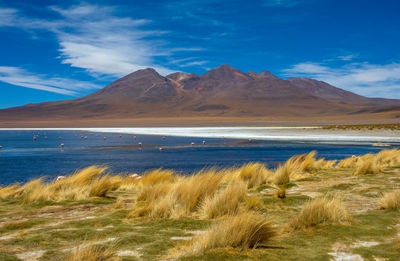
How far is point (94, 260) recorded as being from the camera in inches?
139

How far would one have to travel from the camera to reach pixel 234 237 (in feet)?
13.8

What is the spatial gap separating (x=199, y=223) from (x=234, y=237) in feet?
4.42

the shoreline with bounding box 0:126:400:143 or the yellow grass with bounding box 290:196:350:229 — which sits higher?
the shoreline with bounding box 0:126:400:143

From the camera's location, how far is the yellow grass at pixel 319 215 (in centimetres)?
516

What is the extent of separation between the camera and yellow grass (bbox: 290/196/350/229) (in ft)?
16.9

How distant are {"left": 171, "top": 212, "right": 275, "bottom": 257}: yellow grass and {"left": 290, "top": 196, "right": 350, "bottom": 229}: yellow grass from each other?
35.0 inches

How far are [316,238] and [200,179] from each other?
3.20 meters

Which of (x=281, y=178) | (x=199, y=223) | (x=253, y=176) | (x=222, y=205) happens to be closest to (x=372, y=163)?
(x=281, y=178)

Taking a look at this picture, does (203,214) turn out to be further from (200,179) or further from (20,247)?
(20,247)

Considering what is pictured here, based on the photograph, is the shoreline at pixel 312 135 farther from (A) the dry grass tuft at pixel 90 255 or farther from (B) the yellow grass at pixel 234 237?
(A) the dry grass tuft at pixel 90 255

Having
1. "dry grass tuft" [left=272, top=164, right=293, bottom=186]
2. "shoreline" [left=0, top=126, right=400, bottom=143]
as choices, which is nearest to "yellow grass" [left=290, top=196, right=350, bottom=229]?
"dry grass tuft" [left=272, top=164, right=293, bottom=186]

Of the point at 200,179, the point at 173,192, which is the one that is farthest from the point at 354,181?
the point at 173,192

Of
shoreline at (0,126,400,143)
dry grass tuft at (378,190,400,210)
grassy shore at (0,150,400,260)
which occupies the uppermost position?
shoreline at (0,126,400,143)

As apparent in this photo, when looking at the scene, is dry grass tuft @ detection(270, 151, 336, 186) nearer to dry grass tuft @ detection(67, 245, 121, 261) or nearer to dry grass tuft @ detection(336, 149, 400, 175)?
dry grass tuft @ detection(336, 149, 400, 175)
